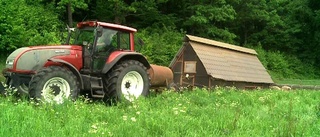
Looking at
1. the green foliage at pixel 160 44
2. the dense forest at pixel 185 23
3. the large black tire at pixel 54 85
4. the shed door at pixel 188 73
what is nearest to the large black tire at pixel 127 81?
the large black tire at pixel 54 85

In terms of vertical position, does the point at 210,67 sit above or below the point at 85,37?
below

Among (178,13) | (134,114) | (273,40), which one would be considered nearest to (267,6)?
(273,40)

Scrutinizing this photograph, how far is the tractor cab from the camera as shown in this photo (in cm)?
941

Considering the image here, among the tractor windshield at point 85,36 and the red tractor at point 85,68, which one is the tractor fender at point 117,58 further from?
the tractor windshield at point 85,36

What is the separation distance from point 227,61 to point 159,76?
9230 mm

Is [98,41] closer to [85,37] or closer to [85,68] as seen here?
[85,37]

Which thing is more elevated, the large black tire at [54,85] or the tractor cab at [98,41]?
the tractor cab at [98,41]

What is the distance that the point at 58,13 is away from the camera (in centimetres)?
2403

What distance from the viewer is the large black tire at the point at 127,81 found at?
9289 millimetres

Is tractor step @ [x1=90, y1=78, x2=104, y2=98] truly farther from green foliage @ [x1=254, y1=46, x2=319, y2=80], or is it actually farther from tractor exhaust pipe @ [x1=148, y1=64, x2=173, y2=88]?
green foliage @ [x1=254, y1=46, x2=319, y2=80]

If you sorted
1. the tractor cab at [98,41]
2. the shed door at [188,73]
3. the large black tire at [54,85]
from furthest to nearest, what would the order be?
the shed door at [188,73]
the tractor cab at [98,41]
the large black tire at [54,85]

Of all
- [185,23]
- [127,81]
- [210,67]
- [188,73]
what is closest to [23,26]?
[188,73]

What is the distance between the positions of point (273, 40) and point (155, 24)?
18.0 meters

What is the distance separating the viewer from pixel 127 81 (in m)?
9.88
